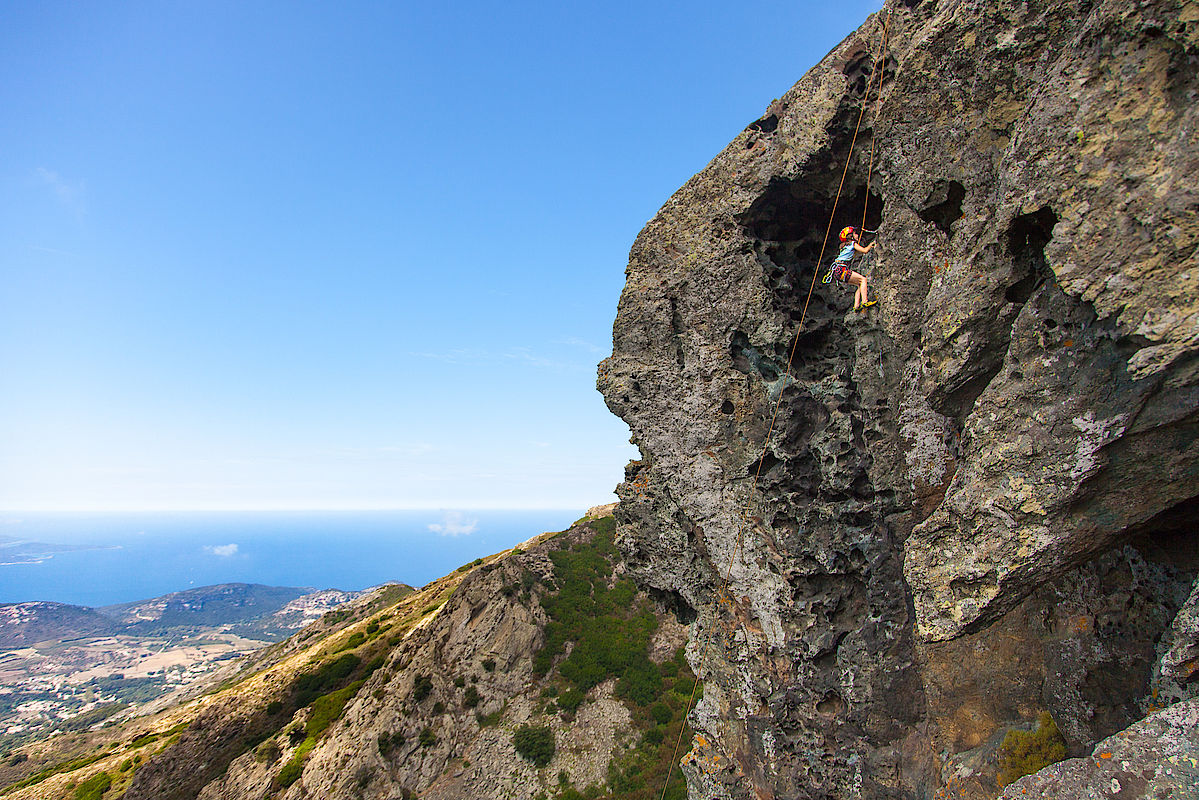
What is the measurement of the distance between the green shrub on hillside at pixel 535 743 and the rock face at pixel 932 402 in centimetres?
2308

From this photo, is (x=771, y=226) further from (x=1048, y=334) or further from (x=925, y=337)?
(x=1048, y=334)

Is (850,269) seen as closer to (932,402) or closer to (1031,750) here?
(932,402)

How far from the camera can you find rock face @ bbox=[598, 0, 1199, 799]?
668 cm

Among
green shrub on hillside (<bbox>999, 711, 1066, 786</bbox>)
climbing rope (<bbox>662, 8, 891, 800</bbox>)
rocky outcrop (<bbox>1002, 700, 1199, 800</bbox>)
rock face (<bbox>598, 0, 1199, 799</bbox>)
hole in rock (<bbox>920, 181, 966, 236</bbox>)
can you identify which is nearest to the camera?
rocky outcrop (<bbox>1002, 700, 1199, 800</bbox>)

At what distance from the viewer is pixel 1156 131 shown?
6398mm

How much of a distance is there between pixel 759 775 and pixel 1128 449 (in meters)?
10.7

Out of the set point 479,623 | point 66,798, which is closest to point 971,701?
point 479,623

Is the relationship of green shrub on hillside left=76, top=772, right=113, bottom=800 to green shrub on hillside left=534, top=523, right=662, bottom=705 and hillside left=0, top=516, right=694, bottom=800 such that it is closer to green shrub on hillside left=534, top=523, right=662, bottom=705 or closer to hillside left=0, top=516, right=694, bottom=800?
hillside left=0, top=516, right=694, bottom=800

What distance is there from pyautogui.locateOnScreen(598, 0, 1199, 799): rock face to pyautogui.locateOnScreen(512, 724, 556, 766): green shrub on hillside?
2308 cm

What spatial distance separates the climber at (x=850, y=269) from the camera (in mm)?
11773

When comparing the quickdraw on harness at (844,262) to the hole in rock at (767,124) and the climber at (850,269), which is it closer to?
the climber at (850,269)

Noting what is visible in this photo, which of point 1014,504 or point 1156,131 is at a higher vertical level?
point 1156,131

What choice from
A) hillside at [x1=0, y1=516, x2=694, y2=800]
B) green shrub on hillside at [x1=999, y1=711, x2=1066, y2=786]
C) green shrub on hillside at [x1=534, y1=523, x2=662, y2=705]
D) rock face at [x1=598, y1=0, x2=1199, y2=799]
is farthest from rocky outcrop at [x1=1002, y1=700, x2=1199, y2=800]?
green shrub on hillside at [x1=534, y1=523, x2=662, y2=705]

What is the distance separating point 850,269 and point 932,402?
4.60 meters
